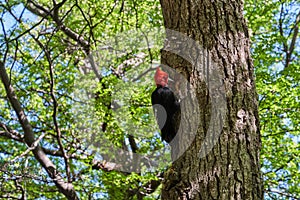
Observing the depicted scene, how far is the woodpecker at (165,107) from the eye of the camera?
2556 millimetres

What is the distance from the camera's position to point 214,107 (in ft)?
7.35

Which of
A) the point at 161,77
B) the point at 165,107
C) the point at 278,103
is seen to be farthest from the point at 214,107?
the point at 278,103

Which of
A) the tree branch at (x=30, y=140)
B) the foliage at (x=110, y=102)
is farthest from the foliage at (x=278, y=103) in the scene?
the tree branch at (x=30, y=140)

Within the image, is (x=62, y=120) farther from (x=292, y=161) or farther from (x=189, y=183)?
(x=189, y=183)

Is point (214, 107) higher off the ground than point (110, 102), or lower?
lower

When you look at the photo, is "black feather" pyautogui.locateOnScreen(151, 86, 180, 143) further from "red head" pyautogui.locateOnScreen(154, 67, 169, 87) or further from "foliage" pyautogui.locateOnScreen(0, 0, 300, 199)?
"foliage" pyautogui.locateOnScreen(0, 0, 300, 199)

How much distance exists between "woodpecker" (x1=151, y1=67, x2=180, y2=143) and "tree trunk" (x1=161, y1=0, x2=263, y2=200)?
186 millimetres

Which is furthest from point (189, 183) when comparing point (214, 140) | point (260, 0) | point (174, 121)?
point (260, 0)

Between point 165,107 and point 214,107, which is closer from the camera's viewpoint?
point 214,107

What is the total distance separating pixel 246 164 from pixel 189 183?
0.30 meters

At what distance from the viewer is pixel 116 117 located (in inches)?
301

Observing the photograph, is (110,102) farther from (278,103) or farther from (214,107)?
(214,107)

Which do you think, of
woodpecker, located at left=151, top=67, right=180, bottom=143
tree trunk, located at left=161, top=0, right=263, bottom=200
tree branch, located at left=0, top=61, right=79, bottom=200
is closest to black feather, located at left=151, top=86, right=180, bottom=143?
woodpecker, located at left=151, top=67, right=180, bottom=143

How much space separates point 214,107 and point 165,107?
0.49 metres
